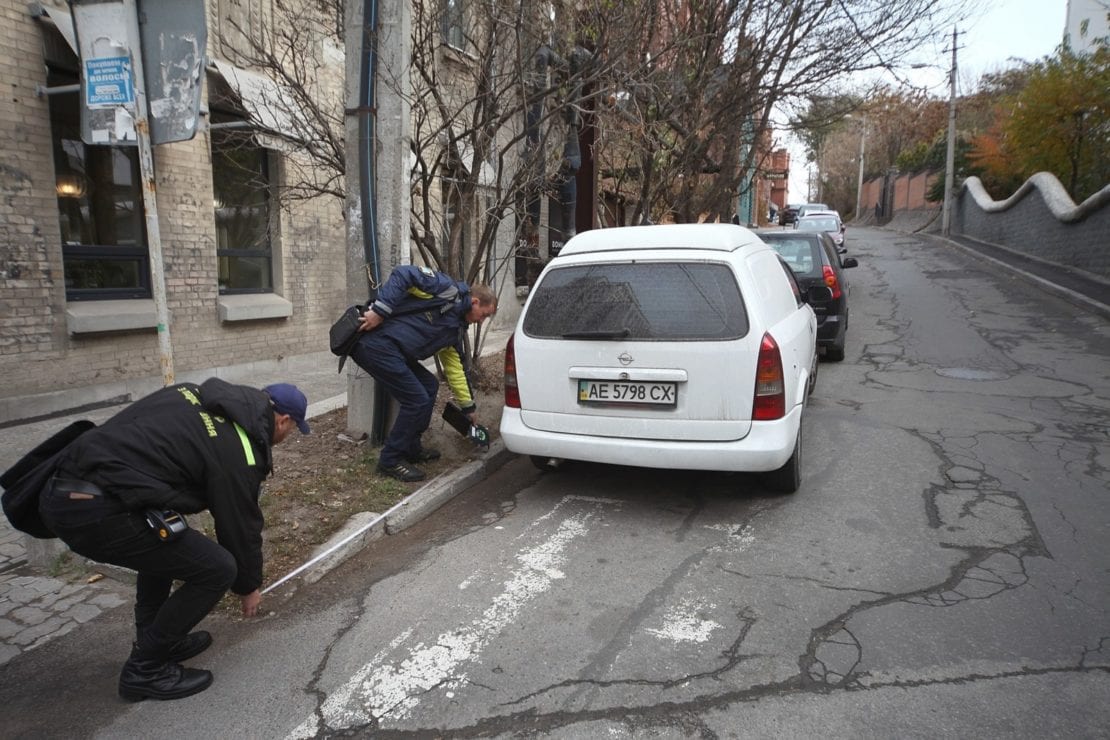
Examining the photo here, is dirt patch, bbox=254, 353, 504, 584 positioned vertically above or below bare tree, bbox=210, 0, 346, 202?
below

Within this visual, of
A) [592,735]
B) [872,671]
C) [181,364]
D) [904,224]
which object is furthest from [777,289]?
[904,224]

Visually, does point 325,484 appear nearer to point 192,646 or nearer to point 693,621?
point 192,646

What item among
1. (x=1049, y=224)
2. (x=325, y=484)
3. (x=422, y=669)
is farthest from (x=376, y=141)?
(x=1049, y=224)

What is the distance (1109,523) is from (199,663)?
5.00 meters

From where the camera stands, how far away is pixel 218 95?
27.1ft

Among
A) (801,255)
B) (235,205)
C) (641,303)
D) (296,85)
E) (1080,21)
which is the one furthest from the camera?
(1080,21)

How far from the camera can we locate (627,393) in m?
4.59

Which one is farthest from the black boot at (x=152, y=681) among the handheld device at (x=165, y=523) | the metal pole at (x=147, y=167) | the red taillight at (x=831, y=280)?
the red taillight at (x=831, y=280)

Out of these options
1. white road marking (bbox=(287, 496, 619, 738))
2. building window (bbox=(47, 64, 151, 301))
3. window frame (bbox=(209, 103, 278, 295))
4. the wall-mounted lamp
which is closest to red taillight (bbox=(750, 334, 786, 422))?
white road marking (bbox=(287, 496, 619, 738))

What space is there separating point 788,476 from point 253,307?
6.68 metres

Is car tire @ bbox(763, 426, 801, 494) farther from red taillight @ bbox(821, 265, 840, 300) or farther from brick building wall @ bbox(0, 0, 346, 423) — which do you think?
brick building wall @ bbox(0, 0, 346, 423)

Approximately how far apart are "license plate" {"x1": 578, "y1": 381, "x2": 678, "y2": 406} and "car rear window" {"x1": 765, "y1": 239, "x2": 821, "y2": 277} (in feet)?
19.1

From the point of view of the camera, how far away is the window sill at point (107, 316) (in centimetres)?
703

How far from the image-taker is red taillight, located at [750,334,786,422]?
4.43 metres
